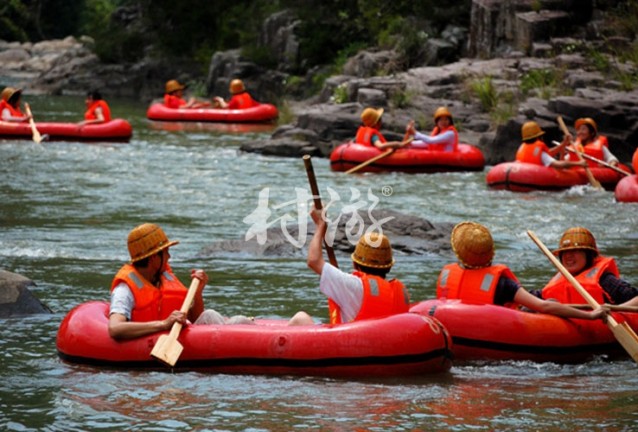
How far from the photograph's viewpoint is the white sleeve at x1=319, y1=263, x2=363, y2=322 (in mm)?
7570

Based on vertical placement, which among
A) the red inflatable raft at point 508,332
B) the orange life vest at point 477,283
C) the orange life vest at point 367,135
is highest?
the orange life vest at point 477,283

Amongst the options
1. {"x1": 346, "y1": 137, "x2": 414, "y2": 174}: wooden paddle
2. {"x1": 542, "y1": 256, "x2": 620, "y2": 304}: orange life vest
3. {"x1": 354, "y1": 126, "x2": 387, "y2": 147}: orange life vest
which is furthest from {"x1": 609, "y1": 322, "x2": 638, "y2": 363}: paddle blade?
{"x1": 354, "y1": 126, "x2": 387, "y2": 147}: orange life vest

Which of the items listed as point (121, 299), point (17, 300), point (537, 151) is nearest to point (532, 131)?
point (537, 151)

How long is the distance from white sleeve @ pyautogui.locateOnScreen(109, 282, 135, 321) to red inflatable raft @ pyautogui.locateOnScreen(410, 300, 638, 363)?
1747 mm

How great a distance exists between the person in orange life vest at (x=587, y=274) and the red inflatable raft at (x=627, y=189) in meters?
7.09

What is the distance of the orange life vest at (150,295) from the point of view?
762cm

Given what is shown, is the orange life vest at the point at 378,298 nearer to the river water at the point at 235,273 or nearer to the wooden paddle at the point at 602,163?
the river water at the point at 235,273

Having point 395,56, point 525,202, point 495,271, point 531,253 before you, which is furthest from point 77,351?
point 395,56

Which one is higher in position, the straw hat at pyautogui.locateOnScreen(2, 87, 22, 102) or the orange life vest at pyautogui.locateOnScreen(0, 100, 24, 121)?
the straw hat at pyautogui.locateOnScreen(2, 87, 22, 102)

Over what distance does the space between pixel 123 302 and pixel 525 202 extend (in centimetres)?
911

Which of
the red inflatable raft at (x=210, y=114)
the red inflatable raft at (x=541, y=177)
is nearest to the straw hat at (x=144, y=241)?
the red inflatable raft at (x=541, y=177)

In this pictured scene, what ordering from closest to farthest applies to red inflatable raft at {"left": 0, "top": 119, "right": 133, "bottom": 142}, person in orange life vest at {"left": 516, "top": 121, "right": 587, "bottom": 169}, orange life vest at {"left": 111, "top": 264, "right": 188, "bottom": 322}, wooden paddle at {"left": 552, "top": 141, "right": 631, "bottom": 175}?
orange life vest at {"left": 111, "top": 264, "right": 188, "bottom": 322}
wooden paddle at {"left": 552, "top": 141, "right": 631, "bottom": 175}
person in orange life vest at {"left": 516, "top": 121, "right": 587, "bottom": 169}
red inflatable raft at {"left": 0, "top": 119, "right": 133, "bottom": 142}

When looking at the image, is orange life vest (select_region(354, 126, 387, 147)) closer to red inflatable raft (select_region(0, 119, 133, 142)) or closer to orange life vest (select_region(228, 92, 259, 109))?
red inflatable raft (select_region(0, 119, 133, 142))

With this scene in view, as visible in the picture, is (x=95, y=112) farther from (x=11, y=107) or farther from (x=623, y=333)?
(x=623, y=333)
